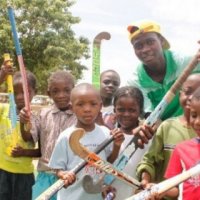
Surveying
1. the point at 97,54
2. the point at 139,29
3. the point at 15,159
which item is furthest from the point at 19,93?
the point at 139,29

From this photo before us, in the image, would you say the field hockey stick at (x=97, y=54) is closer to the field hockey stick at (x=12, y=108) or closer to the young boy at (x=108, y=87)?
the young boy at (x=108, y=87)

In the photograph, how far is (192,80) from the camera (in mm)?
3131

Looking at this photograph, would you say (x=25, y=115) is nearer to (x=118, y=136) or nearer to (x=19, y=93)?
(x=19, y=93)

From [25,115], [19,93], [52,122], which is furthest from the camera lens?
[19,93]

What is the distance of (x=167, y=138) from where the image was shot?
3.12m

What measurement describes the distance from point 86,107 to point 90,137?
21cm

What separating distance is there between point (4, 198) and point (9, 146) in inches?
21.8

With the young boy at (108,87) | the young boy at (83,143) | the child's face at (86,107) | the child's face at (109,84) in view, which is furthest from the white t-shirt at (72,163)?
the child's face at (109,84)

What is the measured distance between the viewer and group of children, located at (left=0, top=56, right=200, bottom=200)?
3001 mm

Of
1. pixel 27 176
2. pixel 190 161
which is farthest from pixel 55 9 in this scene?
pixel 190 161

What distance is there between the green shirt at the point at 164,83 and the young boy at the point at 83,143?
53 cm

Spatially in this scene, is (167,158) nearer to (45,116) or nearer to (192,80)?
(192,80)

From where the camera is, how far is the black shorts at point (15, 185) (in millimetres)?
4602

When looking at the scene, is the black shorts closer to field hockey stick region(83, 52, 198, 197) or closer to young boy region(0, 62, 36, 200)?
young boy region(0, 62, 36, 200)
